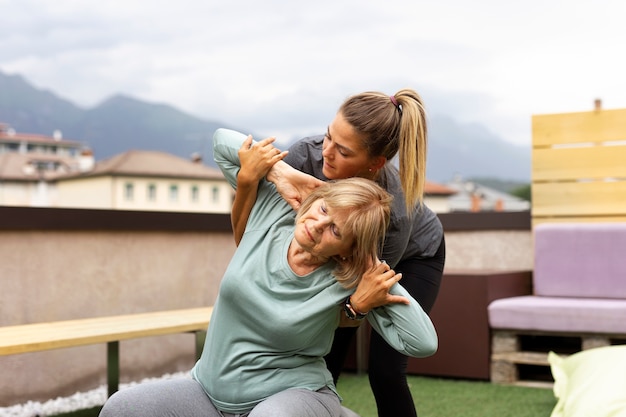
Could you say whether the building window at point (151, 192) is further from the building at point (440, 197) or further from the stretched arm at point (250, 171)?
the stretched arm at point (250, 171)

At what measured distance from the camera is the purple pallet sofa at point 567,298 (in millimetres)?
3828

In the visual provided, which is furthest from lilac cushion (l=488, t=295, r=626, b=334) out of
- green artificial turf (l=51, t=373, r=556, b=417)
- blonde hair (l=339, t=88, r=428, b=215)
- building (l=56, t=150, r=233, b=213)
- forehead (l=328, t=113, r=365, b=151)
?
building (l=56, t=150, r=233, b=213)

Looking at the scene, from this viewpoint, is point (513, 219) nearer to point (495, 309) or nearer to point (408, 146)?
point (495, 309)

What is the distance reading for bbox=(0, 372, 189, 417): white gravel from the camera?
11.0 feet

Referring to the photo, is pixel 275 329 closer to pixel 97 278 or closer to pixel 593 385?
pixel 593 385

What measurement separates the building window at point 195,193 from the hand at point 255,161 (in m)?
73.1

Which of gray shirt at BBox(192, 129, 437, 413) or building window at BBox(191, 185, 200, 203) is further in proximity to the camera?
building window at BBox(191, 185, 200, 203)

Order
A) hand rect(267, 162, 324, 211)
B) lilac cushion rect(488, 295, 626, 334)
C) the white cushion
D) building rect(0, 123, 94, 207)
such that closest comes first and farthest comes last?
1. hand rect(267, 162, 324, 211)
2. the white cushion
3. lilac cushion rect(488, 295, 626, 334)
4. building rect(0, 123, 94, 207)

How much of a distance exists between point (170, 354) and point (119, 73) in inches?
6975

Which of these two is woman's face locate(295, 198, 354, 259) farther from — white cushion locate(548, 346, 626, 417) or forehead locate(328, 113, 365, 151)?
white cushion locate(548, 346, 626, 417)

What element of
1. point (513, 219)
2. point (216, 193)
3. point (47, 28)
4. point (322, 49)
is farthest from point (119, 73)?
point (513, 219)

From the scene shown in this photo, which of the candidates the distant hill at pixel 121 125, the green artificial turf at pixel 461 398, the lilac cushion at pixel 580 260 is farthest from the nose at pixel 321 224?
the distant hill at pixel 121 125

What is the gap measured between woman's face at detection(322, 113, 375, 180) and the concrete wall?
6.98 ft

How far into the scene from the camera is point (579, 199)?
4.59 metres
